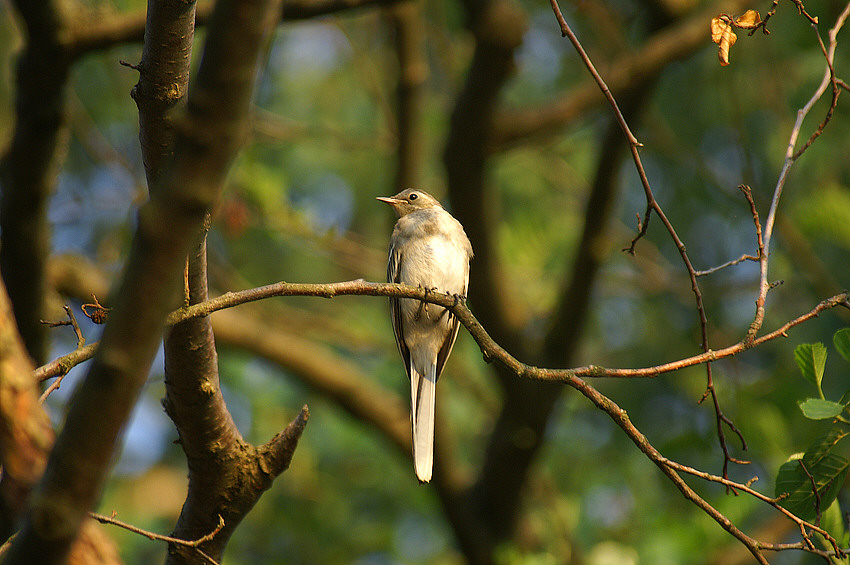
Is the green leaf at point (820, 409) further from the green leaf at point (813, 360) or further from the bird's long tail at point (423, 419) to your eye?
the bird's long tail at point (423, 419)

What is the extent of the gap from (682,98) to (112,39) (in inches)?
268

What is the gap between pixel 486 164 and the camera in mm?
5508

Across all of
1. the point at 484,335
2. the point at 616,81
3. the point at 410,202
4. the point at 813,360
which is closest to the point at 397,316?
the point at 410,202

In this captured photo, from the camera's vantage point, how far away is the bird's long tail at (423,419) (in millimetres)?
3676

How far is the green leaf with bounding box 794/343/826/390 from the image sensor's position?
8.01 feet

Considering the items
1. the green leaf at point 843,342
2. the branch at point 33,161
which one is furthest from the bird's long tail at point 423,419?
the branch at point 33,161

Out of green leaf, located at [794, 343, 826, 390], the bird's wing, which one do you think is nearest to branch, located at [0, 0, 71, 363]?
the bird's wing

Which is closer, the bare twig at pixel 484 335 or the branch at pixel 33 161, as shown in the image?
the bare twig at pixel 484 335

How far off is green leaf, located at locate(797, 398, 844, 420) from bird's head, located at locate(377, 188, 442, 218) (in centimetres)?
375

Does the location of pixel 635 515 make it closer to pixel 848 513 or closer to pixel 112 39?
pixel 848 513

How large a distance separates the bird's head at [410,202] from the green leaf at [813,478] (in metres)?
3.63

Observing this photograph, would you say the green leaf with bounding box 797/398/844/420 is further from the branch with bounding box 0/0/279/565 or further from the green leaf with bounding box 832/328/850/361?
the branch with bounding box 0/0/279/565

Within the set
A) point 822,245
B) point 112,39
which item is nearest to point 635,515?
point 822,245

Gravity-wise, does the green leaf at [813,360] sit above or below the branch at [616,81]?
below
